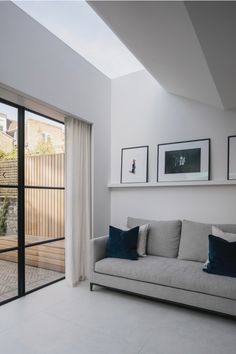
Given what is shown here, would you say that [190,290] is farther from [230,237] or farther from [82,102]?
[82,102]

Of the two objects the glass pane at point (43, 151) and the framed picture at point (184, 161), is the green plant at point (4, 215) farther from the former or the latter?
the framed picture at point (184, 161)

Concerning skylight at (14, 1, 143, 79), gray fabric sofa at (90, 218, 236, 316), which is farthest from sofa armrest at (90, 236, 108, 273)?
skylight at (14, 1, 143, 79)

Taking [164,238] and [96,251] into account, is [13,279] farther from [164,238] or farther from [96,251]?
[164,238]

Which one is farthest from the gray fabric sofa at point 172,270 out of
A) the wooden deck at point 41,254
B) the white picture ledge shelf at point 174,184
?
the wooden deck at point 41,254

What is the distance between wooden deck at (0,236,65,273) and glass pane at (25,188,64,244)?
0.26 feet

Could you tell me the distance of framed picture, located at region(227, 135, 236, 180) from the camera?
317 cm

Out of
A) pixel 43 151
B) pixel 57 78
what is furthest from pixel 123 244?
pixel 57 78

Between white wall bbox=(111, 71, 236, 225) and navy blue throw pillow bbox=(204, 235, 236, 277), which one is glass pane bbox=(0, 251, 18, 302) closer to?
white wall bbox=(111, 71, 236, 225)

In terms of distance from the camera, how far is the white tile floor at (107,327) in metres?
1.95

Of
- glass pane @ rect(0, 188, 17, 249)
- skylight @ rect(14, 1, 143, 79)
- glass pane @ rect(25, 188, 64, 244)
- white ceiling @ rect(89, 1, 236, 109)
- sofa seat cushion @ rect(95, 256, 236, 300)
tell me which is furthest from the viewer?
glass pane @ rect(25, 188, 64, 244)

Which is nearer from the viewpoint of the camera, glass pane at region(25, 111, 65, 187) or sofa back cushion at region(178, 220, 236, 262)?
sofa back cushion at region(178, 220, 236, 262)

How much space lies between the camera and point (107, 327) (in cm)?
224

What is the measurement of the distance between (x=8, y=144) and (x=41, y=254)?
154cm

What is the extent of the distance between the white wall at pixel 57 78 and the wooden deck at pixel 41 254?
65cm
